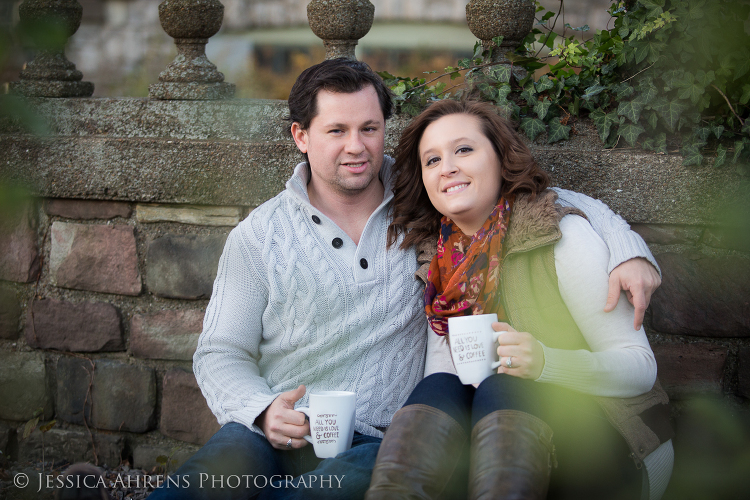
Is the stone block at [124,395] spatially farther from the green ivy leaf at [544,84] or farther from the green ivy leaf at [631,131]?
the green ivy leaf at [631,131]

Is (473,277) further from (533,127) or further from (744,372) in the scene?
(744,372)

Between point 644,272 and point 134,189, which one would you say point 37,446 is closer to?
point 134,189

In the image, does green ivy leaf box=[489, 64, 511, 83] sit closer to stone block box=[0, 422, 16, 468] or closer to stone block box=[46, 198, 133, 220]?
stone block box=[46, 198, 133, 220]

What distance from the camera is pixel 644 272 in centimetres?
176

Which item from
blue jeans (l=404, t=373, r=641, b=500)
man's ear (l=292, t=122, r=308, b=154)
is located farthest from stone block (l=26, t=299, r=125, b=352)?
blue jeans (l=404, t=373, r=641, b=500)

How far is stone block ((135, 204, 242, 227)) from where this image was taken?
2.45m

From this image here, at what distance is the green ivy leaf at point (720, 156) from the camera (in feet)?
6.86

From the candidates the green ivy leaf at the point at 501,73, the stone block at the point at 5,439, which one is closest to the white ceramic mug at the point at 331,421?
the green ivy leaf at the point at 501,73

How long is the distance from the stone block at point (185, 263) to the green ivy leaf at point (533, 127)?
122cm

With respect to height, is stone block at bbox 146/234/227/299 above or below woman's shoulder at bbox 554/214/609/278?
below

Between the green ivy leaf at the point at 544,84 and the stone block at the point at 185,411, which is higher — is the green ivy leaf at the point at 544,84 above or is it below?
above

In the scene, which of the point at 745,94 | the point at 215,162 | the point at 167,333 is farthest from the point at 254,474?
the point at 745,94

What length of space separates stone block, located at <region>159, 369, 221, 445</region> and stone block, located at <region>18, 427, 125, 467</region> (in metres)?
0.26

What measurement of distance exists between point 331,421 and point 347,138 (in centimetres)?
94
